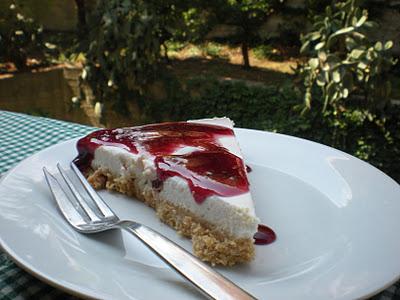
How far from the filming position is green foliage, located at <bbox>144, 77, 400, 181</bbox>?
2870mm

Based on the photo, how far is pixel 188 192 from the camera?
0.99 m

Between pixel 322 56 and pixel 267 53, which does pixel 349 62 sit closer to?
pixel 322 56

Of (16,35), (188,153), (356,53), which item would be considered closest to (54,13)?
(16,35)

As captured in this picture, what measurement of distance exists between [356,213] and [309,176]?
0.66 feet

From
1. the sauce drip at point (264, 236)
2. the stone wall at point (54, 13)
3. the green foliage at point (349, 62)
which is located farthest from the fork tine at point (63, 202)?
the stone wall at point (54, 13)

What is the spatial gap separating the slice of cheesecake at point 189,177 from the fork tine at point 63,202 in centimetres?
14

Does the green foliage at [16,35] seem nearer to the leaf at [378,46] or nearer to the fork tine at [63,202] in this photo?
the leaf at [378,46]

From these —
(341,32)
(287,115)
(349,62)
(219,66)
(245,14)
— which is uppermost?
(245,14)

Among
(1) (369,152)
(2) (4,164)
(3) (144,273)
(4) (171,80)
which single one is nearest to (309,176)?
(3) (144,273)

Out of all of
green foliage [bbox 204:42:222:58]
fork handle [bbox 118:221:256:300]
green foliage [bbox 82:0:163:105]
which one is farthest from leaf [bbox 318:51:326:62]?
fork handle [bbox 118:221:256:300]

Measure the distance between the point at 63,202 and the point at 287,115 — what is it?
7.99 feet

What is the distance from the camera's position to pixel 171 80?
3.36 m

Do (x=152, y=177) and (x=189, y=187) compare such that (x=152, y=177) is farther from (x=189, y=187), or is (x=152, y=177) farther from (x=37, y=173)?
(x=37, y=173)

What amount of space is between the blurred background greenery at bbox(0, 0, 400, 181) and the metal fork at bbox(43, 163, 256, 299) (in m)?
2.06
